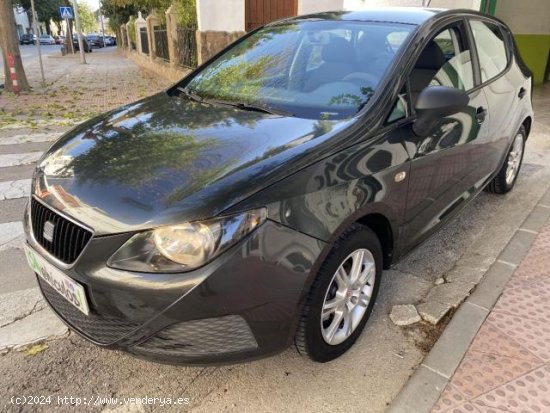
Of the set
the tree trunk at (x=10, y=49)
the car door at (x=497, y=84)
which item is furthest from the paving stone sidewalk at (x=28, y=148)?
the car door at (x=497, y=84)

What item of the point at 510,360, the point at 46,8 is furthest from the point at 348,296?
the point at 46,8

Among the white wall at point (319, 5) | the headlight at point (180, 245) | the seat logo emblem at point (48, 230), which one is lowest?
the seat logo emblem at point (48, 230)

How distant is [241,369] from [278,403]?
288 mm

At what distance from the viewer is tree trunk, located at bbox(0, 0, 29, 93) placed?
11.0 m

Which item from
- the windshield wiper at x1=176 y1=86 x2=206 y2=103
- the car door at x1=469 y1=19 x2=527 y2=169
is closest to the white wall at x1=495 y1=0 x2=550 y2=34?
the car door at x1=469 y1=19 x2=527 y2=169

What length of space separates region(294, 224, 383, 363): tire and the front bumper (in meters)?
0.13

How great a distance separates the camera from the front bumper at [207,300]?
1800mm

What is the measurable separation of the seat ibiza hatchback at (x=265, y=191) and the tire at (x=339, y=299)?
0.01 m

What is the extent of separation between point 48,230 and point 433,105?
2.08 metres

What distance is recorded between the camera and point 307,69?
9.94 feet

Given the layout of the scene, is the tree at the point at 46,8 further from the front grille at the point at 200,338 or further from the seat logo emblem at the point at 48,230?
the front grille at the point at 200,338

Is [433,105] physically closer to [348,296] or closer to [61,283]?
[348,296]

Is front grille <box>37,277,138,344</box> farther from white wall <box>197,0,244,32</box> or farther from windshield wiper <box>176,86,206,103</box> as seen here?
white wall <box>197,0,244,32</box>

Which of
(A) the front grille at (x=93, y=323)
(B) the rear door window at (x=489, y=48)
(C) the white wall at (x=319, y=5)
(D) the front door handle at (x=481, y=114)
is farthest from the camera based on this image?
(C) the white wall at (x=319, y=5)
